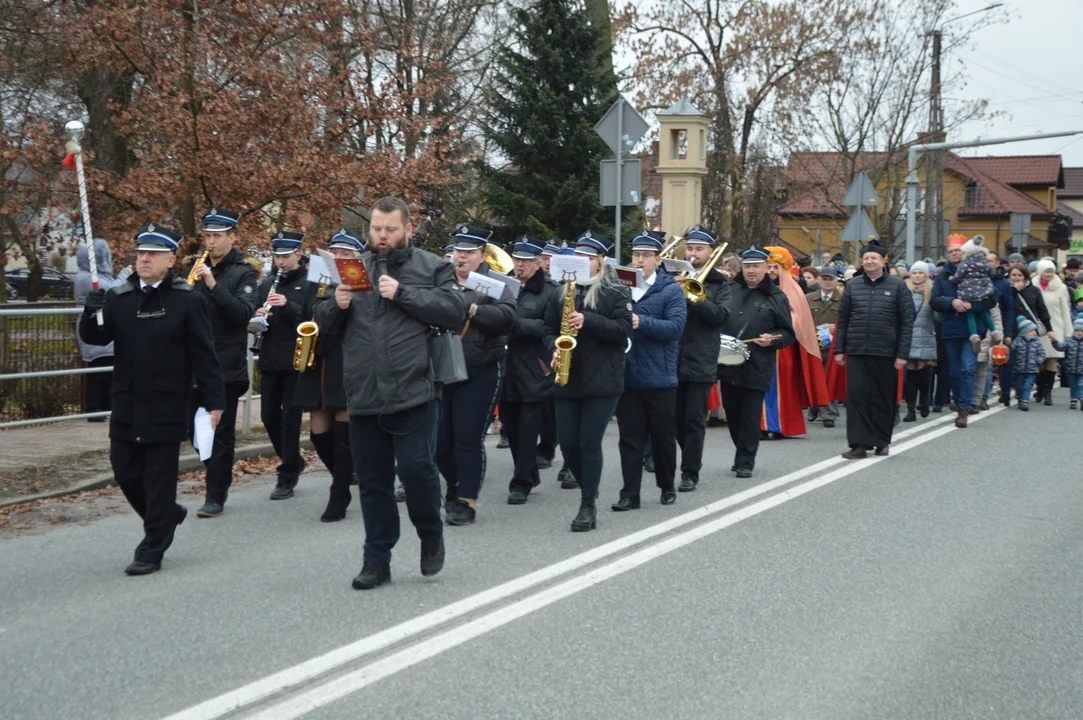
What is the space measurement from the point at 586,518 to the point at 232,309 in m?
2.75

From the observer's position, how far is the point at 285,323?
30.6ft

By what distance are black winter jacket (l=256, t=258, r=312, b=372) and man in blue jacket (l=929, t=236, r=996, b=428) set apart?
29.7 ft

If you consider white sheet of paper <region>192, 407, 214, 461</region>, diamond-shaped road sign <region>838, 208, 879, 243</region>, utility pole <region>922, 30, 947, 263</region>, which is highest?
utility pole <region>922, 30, 947, 263</region>

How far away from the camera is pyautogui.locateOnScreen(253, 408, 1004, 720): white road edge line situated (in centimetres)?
491

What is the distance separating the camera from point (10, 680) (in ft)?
17.1

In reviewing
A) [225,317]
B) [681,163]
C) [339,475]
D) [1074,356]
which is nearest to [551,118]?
[681,163]

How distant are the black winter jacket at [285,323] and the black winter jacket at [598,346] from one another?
6.43ft

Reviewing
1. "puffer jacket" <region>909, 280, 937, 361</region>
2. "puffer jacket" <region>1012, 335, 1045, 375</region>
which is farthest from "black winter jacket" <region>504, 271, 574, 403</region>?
Result: "puffer jacket" <region>1012, 335, 1045, 375</region>

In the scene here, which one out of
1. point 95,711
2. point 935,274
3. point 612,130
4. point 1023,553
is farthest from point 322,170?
point 95,711

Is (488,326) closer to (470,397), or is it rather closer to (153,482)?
(470,397)

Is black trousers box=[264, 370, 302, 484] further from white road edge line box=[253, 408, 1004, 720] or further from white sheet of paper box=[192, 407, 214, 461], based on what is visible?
white road edge line box=[253, 408, 1004, 720]

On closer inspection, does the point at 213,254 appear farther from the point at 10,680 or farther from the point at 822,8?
the point at 822,8

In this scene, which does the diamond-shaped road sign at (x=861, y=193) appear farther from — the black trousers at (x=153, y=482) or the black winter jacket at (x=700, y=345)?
the black trousers at (x=153, y=482)

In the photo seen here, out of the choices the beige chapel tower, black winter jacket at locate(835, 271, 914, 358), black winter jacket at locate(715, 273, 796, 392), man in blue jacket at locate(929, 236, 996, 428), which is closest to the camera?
black winter jacket at locate(715, 273, 796, 392)
